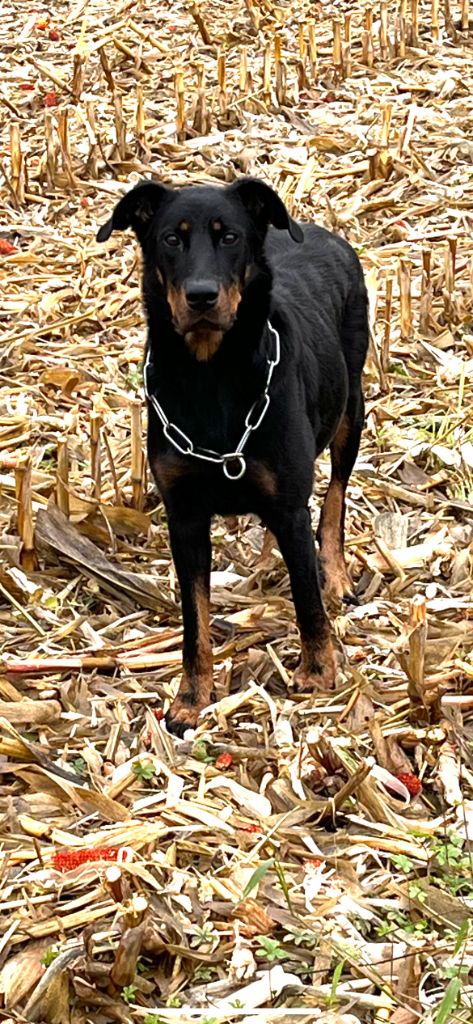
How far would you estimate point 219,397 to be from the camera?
14.3 feet

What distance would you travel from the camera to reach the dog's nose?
3.98 meters

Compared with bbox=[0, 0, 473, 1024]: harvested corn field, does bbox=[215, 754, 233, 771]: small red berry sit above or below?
below

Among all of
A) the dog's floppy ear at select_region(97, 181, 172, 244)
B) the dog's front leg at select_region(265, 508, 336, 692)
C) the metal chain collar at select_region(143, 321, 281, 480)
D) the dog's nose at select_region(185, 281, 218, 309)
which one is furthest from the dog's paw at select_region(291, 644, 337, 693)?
the dog's floppy ear at select_region(97, 181, 172, 244)

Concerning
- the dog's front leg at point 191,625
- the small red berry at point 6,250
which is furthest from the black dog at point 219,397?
the small red berry at point 6,250

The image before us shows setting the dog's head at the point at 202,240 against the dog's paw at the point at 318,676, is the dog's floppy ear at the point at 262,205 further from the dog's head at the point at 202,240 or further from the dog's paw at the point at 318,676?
the dog's paw at the point at 318,676

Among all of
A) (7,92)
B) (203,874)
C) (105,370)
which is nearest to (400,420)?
(105,370)

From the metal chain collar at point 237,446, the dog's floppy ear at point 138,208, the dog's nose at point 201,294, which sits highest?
the dog's floppy ear at point 138,208

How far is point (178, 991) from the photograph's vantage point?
3289 mm

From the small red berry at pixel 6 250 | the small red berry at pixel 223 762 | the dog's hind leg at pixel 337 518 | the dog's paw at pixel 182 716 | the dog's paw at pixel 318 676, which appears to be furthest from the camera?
the small red berry at pixel 6 250

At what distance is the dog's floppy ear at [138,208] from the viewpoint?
434 centimetres

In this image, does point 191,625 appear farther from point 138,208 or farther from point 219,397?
point 138,208

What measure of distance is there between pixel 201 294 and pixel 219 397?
0.46 m

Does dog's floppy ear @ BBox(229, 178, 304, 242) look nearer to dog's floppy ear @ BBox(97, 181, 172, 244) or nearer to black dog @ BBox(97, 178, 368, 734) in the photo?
black dog @ BBox(97, 178, 368, 734)

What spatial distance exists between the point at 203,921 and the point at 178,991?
222 millimetres
